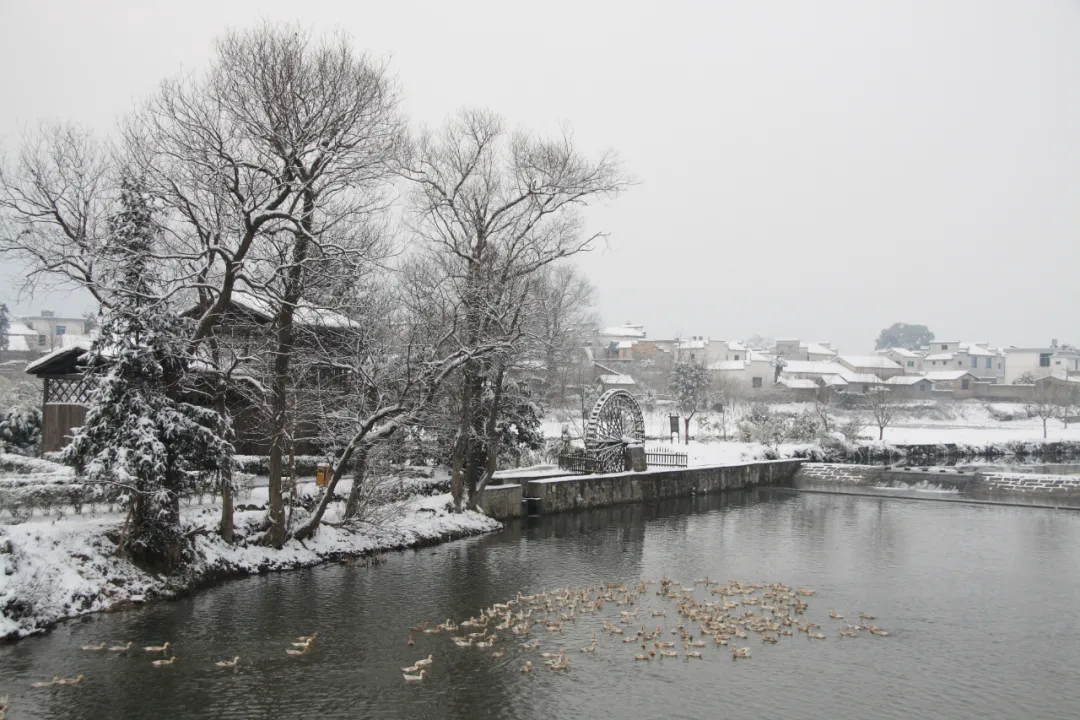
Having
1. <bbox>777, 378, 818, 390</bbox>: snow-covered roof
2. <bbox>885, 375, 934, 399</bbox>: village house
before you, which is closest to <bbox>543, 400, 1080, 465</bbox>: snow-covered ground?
<bbox>885, 375, 934, 399</bbox>: village house

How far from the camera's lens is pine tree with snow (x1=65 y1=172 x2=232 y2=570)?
14129 millimetres

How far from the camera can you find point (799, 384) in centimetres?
7531

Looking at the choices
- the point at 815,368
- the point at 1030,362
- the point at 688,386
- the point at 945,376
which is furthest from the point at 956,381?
the point at 688,386

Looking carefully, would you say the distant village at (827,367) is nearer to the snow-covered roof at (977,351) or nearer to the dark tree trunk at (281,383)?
the snow-covered roof at (977,351)

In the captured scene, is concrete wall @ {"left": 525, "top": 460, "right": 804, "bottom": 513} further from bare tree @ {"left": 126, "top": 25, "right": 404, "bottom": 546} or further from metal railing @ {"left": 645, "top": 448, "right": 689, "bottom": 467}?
bare tree @ {"left": 126, "top": 25, "right": 404, "bottom": 546}

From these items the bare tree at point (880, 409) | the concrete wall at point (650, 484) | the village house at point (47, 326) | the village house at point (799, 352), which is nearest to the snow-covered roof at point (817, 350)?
the village house at point (799, 352)

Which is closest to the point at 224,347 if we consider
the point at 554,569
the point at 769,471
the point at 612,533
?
the point at 554,569

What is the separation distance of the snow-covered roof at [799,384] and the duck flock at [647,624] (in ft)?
196

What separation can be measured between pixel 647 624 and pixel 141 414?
9.61 meters

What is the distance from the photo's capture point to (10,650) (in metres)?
11.3

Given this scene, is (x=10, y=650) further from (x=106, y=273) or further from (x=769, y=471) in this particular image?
(x=769, y=471)

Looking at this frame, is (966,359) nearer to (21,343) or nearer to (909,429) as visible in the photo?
(909,429)

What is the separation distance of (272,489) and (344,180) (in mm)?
6564

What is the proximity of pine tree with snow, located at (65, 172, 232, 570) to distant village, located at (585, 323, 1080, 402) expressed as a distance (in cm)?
4652
